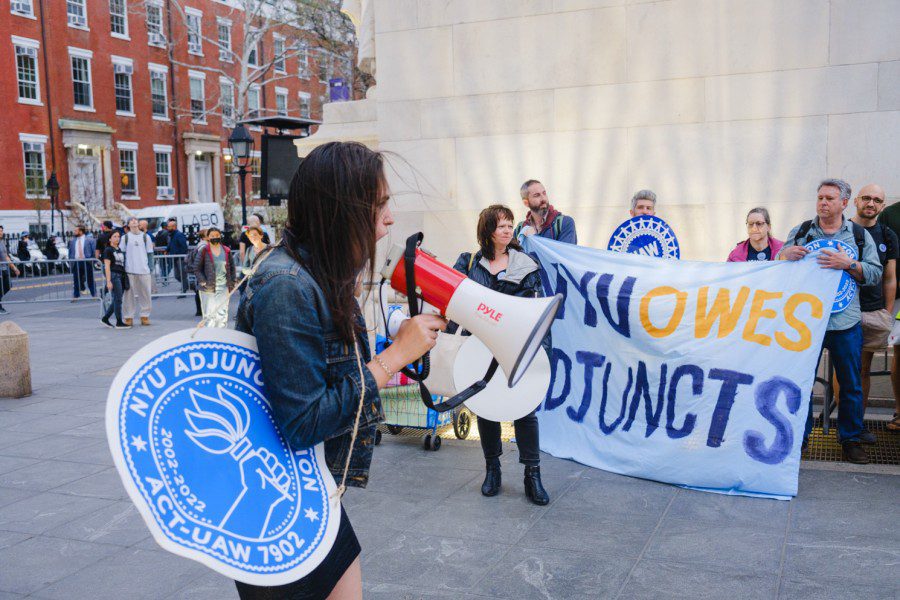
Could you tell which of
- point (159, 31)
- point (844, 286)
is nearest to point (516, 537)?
point (844, 286)

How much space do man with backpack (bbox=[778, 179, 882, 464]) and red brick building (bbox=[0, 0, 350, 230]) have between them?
1071 inches

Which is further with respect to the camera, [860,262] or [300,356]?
[860,262]

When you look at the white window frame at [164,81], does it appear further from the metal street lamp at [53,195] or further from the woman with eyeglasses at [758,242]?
the woman with eyeglasses at [758,242]

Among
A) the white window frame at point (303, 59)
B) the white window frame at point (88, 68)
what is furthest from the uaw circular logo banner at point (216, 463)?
the white window frame at point (88, 68)

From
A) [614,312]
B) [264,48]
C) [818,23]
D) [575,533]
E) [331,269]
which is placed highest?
[264,48]

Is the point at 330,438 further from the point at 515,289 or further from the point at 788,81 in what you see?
the point at 788,81

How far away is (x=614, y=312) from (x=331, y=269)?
4081 millimetres

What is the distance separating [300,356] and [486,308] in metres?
0.51

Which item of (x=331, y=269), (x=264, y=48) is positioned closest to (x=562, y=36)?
(x=331, y=269)

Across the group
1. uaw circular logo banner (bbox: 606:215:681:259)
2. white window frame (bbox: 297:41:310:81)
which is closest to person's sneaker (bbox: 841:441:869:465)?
uaw circular logo banner (bbox: 606:215:681:259)

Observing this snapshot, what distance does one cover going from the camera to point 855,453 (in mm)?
5605

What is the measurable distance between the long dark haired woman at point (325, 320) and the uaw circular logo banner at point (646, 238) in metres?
5.10

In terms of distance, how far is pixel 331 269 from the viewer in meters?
1.98

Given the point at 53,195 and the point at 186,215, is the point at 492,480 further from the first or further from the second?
the point at 53,195
